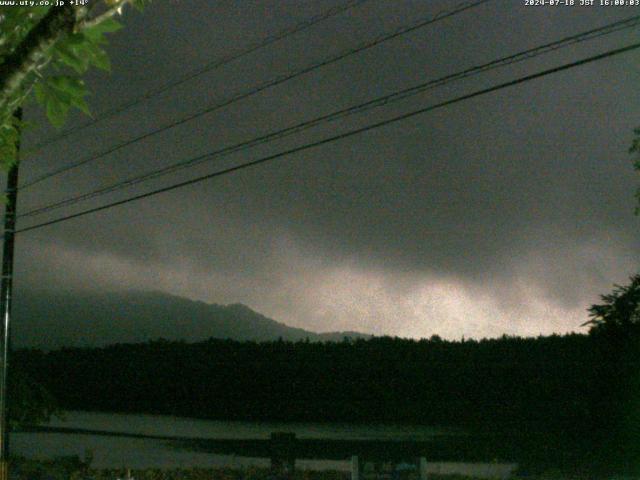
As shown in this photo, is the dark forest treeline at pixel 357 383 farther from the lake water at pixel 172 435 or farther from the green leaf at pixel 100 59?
the green leaf at pixel 100 59

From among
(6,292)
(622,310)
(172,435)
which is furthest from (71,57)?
(172,435)

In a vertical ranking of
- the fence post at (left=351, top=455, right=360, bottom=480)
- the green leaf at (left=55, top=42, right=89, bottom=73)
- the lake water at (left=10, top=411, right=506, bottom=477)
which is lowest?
the lake water at (left=10, top=411, right=506, bottom=477)

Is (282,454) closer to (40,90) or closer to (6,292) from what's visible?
(6,292)

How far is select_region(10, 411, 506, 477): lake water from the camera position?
2202 centimetres

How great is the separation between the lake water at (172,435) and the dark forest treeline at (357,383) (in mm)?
3994

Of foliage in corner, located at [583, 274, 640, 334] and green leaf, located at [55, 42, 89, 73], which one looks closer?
green leaf, located at [55, 42, 89, 73]

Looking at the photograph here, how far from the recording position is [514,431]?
107 ft

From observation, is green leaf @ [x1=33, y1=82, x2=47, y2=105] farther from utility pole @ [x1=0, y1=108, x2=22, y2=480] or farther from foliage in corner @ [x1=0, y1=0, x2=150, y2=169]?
utility pole @ [x1=0, y1=108, x2=22, y2=480]

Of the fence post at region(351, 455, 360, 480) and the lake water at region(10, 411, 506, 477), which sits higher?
the fence post at region(351, 455, 360, 480)

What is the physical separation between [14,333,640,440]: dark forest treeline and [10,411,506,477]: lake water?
157 inches

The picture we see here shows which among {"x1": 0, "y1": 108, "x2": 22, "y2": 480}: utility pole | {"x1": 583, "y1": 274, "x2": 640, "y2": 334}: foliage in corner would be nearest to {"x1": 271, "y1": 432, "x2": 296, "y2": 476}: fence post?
{"x1": 0, "y1": 108, "x2": 22, "y2": 480}: utility pole

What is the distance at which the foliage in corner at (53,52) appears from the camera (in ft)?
12.4

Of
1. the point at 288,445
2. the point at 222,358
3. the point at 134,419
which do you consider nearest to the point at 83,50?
the point at 288,445

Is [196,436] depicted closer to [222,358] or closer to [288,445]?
[288,445]
